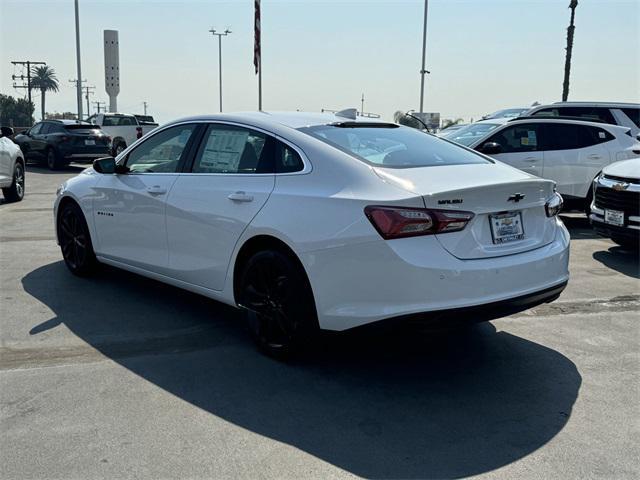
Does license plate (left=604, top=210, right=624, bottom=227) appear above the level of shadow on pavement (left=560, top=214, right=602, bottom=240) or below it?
above

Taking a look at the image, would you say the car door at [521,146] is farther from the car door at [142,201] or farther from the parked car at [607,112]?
the car door at [142,201]

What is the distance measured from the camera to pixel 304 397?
3.66 m

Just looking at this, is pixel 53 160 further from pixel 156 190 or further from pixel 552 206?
pixel 552 206

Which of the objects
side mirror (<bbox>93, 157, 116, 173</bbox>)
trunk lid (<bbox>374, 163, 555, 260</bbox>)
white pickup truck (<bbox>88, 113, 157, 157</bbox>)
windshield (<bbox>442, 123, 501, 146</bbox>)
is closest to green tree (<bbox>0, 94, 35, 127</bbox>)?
white pickup truck (<bbox>88, 113, 157, 157</bbox>)

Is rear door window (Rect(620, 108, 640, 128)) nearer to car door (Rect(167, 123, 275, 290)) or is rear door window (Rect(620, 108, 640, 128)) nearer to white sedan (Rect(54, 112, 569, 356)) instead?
white sedan (Rect(54, 112, 569, 356))

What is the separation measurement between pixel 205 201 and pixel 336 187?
1.20 meters

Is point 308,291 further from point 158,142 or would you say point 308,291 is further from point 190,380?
point 158,142

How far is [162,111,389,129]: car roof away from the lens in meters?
4.52

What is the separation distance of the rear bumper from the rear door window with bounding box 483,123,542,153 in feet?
21.8

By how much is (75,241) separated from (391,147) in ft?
11.4

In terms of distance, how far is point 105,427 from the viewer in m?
3.28

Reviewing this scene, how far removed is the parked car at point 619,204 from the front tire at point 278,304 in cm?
478

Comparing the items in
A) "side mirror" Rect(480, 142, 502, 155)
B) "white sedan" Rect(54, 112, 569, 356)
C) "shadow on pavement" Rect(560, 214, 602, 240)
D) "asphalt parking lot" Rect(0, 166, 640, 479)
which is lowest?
"asphalt parking lot" Rect(0, 166, 640, 479)

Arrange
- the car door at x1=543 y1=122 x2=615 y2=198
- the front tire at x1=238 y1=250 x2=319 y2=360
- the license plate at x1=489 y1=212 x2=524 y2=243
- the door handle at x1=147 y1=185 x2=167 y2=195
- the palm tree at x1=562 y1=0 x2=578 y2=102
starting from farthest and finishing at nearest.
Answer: the palm tree at x1=562 y1=0 x2=578 y2=102 → the car door at x1=543 y1=122 x2=615 y2=198 → the door handle at x1=147 y1=185 x2=167 y2=195 → the front tire at x1=238 y1=250 x2=319 y2=360 → the license plate at x1=489 y1=212 x2=524 y2=243
